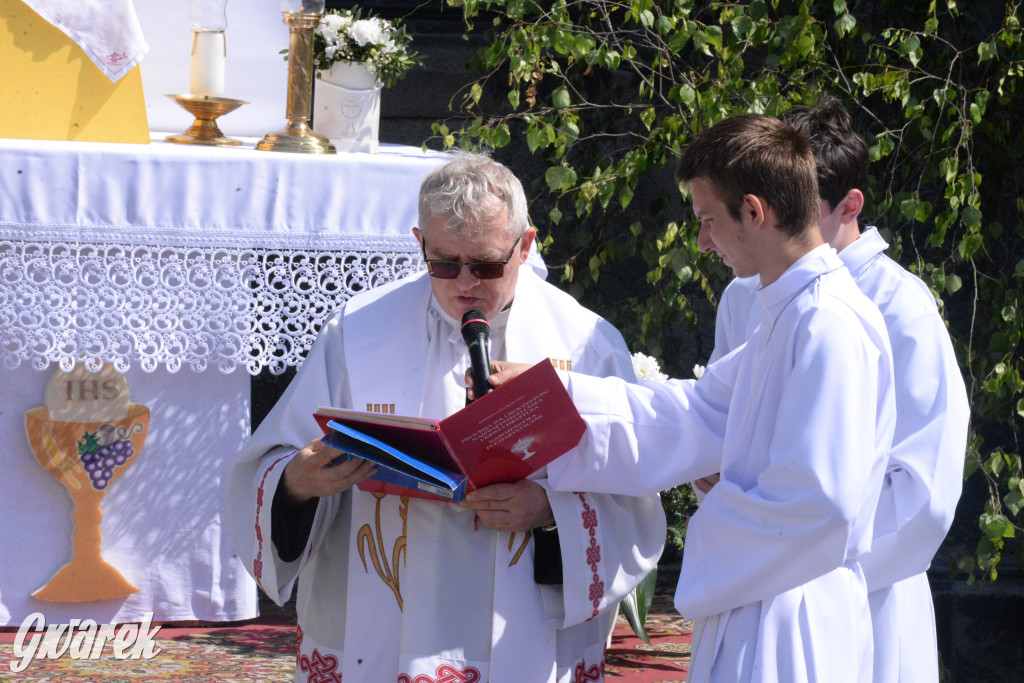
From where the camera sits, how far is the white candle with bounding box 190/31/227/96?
3873 millimetres

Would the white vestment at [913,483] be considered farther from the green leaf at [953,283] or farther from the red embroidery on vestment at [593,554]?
the green leaf at [953,283]

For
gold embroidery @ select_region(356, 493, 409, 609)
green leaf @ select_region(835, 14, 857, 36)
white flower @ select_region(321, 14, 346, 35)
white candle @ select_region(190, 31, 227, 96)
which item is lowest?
gold embroidery @ select_region(356, 493, 409, 609)

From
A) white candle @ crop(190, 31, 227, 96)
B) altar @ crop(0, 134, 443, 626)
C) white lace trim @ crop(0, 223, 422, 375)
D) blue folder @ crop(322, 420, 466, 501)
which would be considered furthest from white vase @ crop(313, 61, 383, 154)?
blue folder @ crop(322, 420, 466, 501)

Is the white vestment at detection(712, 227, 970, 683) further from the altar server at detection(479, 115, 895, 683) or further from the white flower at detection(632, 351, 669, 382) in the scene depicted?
the white flower at detection(632, 351, 669, 382)

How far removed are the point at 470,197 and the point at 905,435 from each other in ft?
3.18

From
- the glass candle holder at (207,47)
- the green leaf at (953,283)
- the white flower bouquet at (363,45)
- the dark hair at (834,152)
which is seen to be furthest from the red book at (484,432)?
the green leaf at (953,283)

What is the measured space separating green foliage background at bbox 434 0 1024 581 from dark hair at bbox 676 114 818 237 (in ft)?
6.78

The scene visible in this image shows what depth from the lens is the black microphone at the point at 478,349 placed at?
2.20 m

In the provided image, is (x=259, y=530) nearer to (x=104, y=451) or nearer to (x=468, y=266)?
(x=468, y=266)

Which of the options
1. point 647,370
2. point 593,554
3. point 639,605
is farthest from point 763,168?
point 639,605

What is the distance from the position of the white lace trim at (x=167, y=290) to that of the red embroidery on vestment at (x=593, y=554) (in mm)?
1342

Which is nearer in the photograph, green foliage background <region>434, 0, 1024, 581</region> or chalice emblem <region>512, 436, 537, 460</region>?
chalice emblem <region>512, 436, 537, 460</region>

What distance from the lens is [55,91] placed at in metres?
3.73

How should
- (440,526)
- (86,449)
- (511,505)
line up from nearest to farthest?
(511,505) < (440,526) < (86,449)
